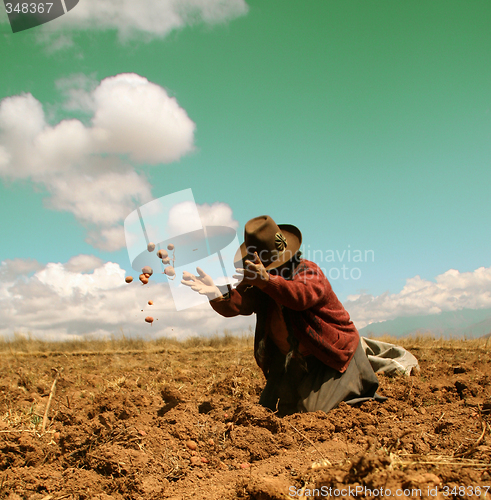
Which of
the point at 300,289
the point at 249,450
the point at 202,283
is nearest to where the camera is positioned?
the point at 249,450

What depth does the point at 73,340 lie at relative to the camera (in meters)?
12.4

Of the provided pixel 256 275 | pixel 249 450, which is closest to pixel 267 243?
pixel 256 275

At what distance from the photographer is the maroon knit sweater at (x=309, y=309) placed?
3.04 m

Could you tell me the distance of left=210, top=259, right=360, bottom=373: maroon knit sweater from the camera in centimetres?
304

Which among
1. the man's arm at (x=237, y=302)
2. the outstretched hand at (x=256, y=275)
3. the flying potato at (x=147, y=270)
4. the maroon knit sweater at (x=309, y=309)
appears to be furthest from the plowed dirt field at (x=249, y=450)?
the flying potato at (x=147, y=270)

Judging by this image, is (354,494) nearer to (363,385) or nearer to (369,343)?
(363,385)

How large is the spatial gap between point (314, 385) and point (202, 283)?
4.35ft

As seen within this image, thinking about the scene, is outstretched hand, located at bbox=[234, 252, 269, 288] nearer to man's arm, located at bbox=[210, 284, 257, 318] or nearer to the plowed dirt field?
man's arm, located at bbox=[210, 284, 257, 318]

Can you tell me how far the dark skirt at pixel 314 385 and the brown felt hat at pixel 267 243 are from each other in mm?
932

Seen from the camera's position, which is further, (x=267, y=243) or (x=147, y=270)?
(x=147, y=270)

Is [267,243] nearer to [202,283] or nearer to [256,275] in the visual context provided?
[256,275]

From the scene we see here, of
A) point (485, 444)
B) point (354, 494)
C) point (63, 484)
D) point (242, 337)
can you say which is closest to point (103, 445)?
point (63, 484)

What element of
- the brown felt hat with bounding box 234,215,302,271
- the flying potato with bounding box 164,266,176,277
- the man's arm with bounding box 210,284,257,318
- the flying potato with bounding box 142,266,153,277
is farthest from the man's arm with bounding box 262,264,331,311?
the flying potato with bounding box 142,266,153,277

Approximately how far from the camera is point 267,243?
3.35 metres
